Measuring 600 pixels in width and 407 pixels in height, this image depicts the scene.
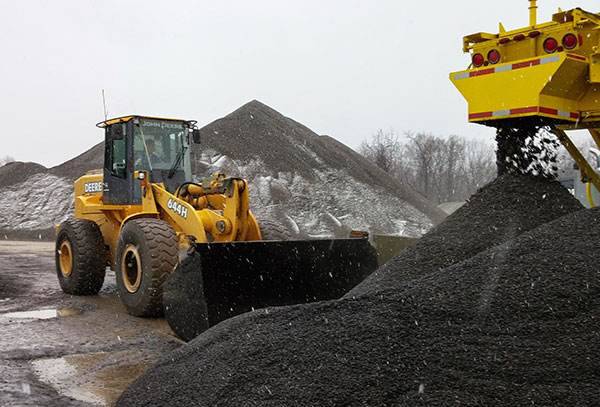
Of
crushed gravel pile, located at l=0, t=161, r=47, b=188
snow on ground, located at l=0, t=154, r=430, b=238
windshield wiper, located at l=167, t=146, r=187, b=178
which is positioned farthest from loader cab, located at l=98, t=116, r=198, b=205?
crushed gravel pile, located at l=0, t=161, r=47, b=188

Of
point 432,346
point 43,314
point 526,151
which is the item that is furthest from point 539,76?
point 43,314

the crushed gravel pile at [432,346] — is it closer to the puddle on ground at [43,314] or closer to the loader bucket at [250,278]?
the loader bucket at [250,278]

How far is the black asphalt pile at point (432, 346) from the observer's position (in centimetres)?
318

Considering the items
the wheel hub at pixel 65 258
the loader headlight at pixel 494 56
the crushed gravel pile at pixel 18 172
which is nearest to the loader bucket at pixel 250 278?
the loader headlight at pixel 494 56

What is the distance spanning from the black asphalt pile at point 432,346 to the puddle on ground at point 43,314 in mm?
3818

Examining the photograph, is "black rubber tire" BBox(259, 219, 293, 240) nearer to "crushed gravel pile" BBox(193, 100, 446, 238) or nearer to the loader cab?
the loader cab

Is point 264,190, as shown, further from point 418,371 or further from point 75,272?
point 418,371

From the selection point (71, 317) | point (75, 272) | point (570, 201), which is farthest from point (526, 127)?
point (75, 272)

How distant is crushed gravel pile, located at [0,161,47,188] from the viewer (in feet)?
105

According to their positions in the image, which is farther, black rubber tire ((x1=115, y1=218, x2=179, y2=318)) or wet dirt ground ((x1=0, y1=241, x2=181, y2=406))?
black rubber tire ((x1=115, y1=218, x2=179, y2=318))

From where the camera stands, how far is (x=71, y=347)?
238 inches

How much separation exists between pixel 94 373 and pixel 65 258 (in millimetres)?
4582

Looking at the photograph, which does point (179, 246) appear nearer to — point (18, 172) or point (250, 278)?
point (250, 278)

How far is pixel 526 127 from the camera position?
5.16 m
